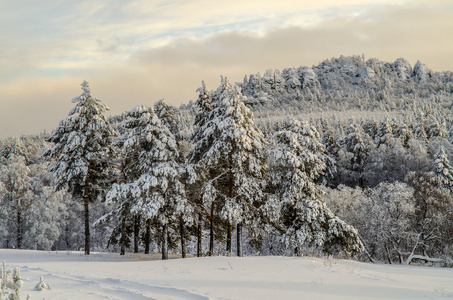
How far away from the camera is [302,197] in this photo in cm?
2291

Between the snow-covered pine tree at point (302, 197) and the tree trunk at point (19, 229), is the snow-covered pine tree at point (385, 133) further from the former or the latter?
the tree trunk at point (19, 229)

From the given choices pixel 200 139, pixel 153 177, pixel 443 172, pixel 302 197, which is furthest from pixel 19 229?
pixel 443 172

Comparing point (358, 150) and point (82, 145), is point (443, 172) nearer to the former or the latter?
point (358, 150)

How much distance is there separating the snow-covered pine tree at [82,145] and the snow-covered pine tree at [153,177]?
2360mm

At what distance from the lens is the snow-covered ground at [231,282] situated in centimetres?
903

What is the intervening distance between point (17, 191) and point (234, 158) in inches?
1544

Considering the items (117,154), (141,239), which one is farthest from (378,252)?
(117,154)

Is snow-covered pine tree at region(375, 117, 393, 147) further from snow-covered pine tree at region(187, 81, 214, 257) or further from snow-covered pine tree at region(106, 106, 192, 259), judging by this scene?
snow-covered pine tree at region(106, 106, 192, 259)

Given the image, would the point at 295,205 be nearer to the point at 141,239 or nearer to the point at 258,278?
the point at 258,278

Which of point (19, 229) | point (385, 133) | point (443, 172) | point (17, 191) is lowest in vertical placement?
Answer: point (19, 229)

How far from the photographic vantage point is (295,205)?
22906mm

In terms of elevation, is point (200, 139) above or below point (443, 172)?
above

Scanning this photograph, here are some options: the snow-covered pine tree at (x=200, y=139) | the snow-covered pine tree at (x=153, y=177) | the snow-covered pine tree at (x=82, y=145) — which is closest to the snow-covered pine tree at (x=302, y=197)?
A: the snow-covered pine tree at (x=200, y=139)

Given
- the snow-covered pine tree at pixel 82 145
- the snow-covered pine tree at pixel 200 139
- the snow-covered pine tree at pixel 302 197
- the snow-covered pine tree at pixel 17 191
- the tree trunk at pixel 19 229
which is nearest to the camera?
the snow-covered pine tree at pixel 302 197
